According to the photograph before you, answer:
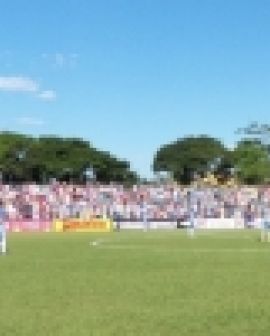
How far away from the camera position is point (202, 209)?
235 ft

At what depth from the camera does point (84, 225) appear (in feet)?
203

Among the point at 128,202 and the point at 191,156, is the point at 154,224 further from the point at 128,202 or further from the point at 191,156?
the point at 191,156

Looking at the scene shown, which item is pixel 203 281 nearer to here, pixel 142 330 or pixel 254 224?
pixel 142 330

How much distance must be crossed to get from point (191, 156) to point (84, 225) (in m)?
77.5

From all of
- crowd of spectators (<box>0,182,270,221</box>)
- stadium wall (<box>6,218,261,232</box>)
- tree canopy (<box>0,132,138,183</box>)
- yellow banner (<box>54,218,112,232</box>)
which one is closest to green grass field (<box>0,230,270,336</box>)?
yellow banner (<box>54,218,112,232</box>)

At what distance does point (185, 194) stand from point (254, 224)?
7.20 m

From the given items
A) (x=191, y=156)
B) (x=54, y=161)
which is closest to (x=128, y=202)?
(x=54, y=161)

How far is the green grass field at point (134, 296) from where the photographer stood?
1185 centimetres

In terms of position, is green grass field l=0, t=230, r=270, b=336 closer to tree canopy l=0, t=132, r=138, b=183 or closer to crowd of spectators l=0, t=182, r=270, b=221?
crowd of spectators l=0, t=182, r=270, b=221

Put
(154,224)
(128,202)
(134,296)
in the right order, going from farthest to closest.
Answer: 1. (128,202)
2. (154,224)
3. (134,296)

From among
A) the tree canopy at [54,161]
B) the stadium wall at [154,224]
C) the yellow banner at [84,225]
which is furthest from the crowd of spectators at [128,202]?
the tree canopy at [54,161]


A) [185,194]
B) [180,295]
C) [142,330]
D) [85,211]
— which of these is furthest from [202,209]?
[142,330]

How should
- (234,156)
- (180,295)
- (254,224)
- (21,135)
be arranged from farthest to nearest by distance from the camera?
(21,135)
(234,156)
(254,224)
(180,295)

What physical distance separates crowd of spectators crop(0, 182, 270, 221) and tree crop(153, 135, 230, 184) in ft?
213
